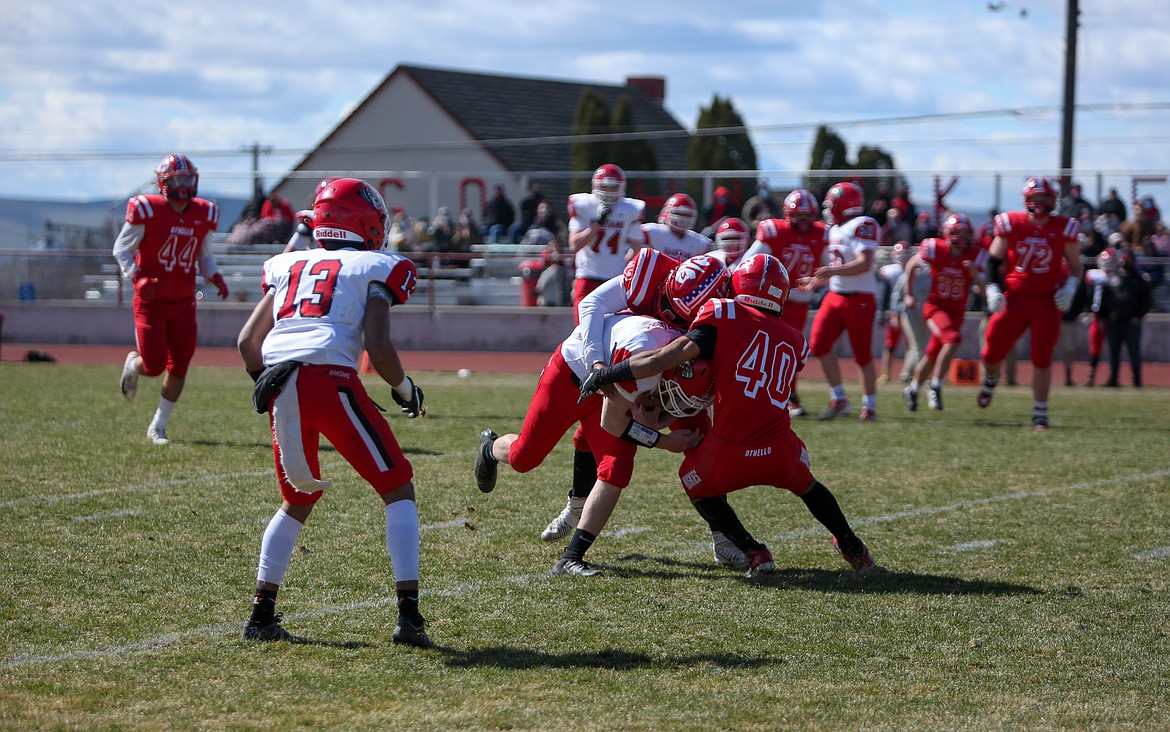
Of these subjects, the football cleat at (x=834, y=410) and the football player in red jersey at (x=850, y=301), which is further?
the football cleat at (x=834, y=410)

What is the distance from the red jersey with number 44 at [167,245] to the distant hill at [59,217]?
33.0 feet

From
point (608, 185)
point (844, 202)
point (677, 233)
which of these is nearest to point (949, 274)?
point (844, 202)

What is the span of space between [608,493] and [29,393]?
862 centimetres

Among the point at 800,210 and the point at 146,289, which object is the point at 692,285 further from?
the point at 800,210

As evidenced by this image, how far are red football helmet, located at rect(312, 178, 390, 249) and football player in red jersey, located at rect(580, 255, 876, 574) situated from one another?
1.12 metres

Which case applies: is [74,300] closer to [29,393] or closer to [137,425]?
[29,393]

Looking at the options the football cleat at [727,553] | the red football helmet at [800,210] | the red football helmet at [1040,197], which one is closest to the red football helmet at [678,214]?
the red football helmet at [800,210]

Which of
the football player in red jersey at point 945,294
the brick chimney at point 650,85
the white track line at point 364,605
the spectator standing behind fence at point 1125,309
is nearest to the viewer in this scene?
the white track line at point 364,605

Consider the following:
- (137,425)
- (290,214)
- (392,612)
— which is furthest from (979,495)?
(290,214)

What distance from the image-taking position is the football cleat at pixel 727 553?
220 inches

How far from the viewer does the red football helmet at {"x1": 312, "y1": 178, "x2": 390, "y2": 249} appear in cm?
449

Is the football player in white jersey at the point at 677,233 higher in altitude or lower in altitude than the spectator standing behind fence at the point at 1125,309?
higher

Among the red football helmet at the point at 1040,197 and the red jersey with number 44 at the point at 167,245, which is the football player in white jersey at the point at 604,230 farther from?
the red football helmet at the point at 1040,197

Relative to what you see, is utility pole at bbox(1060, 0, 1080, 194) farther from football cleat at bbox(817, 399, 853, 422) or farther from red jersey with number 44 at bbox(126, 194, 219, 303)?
red jersey with number 44 at bbox(126, 194, 219, 303)
